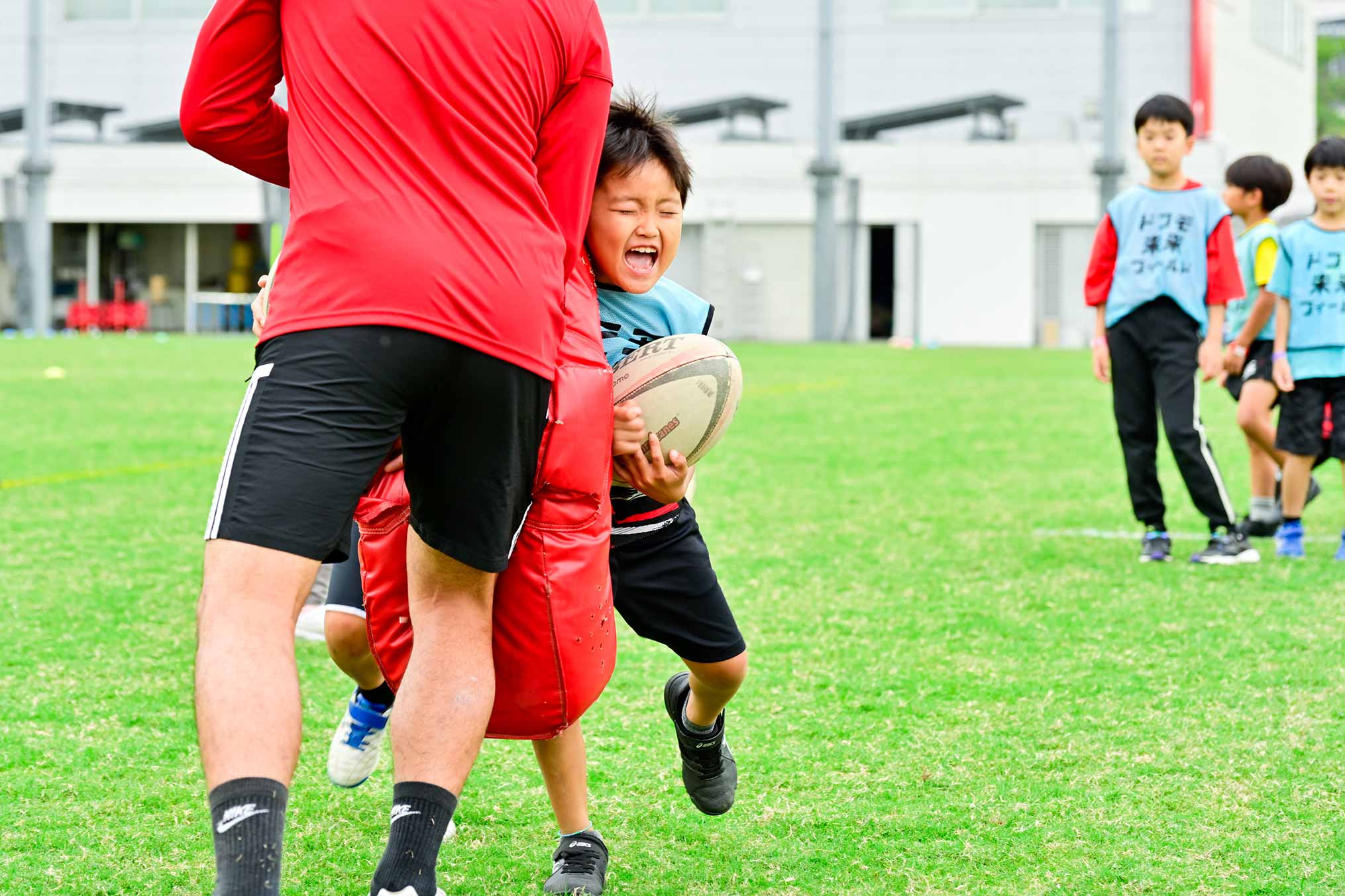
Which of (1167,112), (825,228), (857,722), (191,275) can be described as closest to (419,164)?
(857,722)

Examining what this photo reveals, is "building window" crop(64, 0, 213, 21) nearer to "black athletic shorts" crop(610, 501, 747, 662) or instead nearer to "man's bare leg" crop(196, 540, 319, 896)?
"black athletic shorts" crop(610, 501, 747, 662)

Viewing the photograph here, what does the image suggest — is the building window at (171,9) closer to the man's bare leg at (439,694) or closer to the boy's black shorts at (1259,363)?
the boy's black shorts at (1259,363)

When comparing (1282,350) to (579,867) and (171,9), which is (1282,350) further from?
(171,9)

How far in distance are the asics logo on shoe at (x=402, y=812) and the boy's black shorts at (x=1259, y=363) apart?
6000 millimetres

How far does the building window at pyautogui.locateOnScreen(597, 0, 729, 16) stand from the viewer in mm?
39625

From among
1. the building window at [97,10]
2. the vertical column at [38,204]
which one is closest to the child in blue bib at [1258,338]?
the vertical column at [38,204]

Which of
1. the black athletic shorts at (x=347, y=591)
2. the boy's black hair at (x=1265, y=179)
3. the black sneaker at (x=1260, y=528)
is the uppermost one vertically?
the boy's black hair at (x=1265, y=179)

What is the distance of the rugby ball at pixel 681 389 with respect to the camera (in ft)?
9.99

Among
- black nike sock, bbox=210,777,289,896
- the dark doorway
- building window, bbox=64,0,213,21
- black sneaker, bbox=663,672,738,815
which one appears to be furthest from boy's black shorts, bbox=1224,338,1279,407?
building window, bbox=64,0,213,21

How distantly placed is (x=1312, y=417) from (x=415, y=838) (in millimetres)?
5601

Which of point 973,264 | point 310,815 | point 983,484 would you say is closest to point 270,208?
point 973,264

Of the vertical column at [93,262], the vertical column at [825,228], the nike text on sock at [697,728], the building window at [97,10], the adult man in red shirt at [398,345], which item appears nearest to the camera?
the adult man in red shirt at [398,345]

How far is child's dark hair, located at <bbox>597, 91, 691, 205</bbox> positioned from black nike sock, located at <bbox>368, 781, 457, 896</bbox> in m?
1.17

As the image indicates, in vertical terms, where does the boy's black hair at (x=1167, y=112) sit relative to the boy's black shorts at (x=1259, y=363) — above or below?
above
